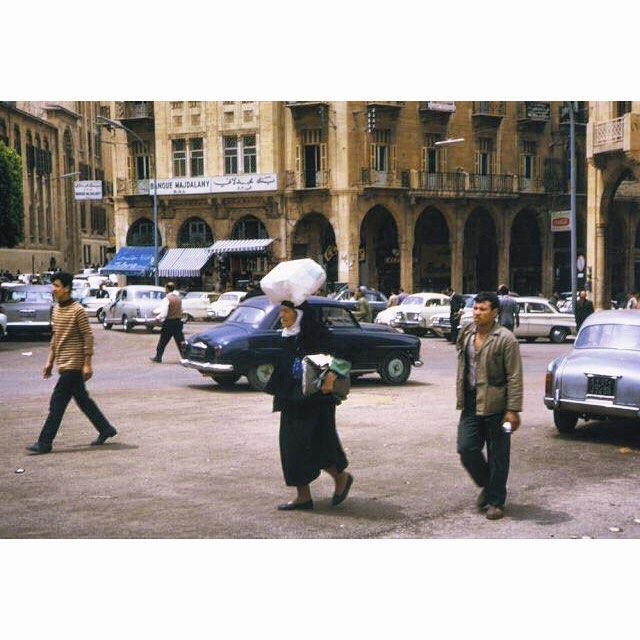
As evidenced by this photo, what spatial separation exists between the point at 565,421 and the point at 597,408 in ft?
1.99

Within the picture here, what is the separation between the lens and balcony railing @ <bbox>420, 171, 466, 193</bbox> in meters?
26.4

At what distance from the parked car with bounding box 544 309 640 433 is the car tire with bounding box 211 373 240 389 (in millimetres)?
4745

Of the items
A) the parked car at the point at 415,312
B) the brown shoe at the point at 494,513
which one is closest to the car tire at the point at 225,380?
the brown shoe at the point at 494,513

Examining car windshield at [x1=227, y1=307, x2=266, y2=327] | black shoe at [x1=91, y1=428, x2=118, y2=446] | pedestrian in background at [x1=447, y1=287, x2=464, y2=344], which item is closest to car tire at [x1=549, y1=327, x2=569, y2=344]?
pedestrian in background at [x1=447, y1=287, x2=464, y2=344]

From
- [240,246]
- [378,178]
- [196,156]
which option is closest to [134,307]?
[240,246]

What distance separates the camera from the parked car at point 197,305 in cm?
1495

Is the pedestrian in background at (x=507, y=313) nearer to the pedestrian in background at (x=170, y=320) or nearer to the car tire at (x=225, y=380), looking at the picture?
the car tire at (x=225, y=380)

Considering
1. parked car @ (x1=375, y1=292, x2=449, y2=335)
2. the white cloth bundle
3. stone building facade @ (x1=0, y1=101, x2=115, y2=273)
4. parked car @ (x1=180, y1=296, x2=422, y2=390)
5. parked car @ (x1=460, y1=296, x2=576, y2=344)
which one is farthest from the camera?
parked car @ (x1=375, y1=292, x2=449, y2=335)

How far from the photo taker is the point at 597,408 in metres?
9.09

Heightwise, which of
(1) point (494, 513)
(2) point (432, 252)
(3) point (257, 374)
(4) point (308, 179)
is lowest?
(1) point (494, 513)

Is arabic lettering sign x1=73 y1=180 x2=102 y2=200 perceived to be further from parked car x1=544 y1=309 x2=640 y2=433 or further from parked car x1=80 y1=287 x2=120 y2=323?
parked car x1=544 y1=309 x2=640 y2=433

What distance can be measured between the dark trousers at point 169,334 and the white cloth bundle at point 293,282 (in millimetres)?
8286

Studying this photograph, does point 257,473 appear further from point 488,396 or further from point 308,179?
point 308,179

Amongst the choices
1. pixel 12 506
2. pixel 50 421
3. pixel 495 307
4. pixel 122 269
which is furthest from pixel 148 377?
pixel 495 307
